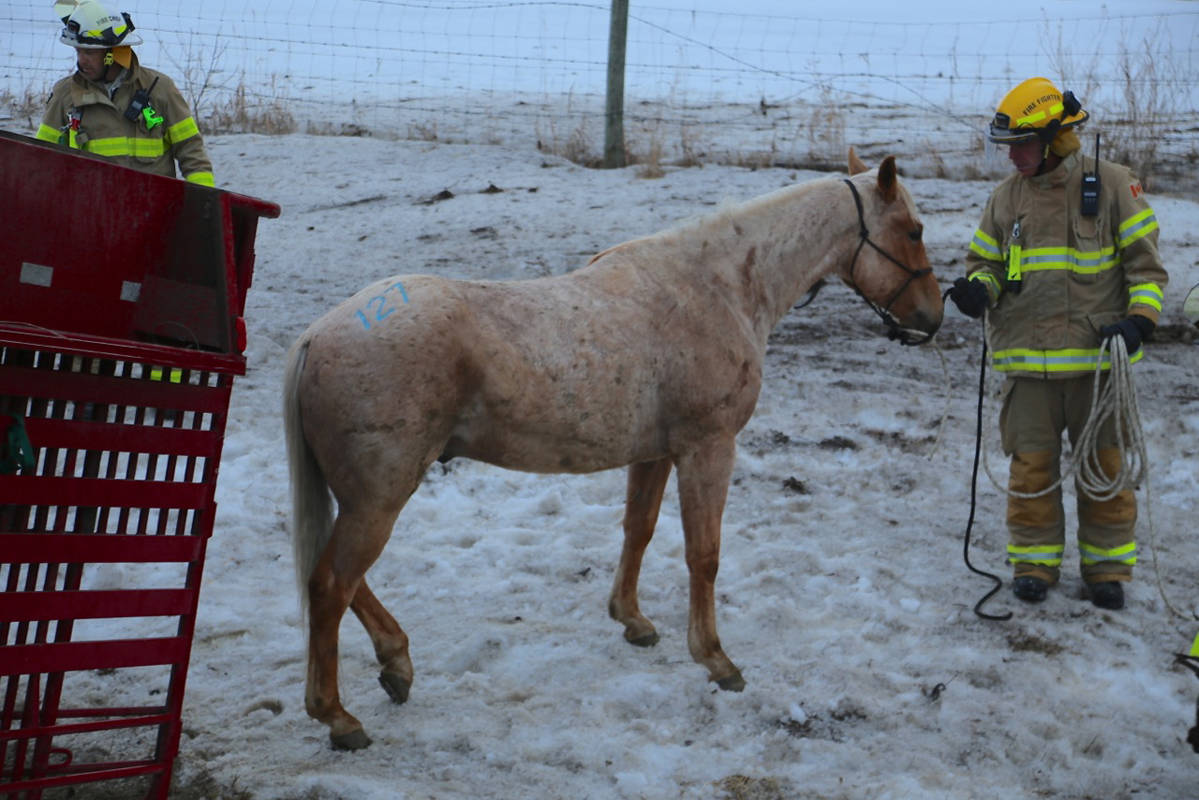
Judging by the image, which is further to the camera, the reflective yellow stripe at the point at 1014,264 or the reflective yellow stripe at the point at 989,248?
the reflective yellow stripe at the point at 989,248

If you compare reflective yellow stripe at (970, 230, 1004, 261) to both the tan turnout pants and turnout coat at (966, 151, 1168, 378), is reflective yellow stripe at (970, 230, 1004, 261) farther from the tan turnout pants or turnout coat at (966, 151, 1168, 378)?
the tan turnout pants

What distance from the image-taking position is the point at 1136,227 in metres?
4.84

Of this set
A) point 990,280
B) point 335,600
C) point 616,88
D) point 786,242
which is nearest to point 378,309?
point 335,600

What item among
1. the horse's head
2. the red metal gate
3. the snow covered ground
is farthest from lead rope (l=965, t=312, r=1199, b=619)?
the red metal gate

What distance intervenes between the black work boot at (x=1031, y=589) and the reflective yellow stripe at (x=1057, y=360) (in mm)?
975

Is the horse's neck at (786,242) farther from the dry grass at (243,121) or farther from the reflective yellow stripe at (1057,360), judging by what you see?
the dry grass at (243,121)

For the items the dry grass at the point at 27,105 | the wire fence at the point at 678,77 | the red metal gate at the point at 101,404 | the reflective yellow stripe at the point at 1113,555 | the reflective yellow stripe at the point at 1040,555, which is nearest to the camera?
the red metal gate at the point at 101,404

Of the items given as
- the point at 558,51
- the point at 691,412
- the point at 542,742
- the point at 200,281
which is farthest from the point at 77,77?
the point at 558,51

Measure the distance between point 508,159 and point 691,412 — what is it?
25.4 ft

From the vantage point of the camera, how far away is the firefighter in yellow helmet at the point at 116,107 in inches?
220

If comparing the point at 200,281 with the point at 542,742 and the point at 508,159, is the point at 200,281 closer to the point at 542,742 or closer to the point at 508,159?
the point at 542,742

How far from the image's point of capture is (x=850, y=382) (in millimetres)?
7211

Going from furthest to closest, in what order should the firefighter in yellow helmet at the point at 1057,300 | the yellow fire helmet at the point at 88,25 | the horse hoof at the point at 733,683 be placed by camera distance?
the yellow fire helmet at the point at 88,25
the firefighter in yellow helmet at the point at 1057,300
the horse hoof at the point at 733,683

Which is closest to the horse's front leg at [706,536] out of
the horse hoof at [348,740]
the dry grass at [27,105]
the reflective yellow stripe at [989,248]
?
the horse hoof at [348,740]
